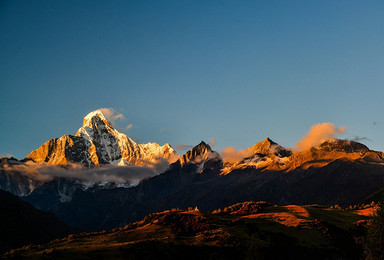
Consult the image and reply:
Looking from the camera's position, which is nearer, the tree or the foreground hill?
the tree

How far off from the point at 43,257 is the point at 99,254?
18.2 meters

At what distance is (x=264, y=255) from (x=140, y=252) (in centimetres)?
→ 5299

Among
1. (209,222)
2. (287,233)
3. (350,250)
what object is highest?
(209,222)

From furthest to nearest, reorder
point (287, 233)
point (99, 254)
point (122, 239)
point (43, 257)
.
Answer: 1. point (287, 233)
2. point (122, 239)
3. point (99, 254)
4. point (43, 257)

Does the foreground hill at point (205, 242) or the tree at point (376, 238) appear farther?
the foreground hill at point (205, 242)

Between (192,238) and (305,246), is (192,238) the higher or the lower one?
the higher one

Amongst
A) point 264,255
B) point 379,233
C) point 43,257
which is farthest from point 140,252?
point 379,233

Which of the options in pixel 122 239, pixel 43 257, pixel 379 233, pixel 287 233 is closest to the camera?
pixel 379 233

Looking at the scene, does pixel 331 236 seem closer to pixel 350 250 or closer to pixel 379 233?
pixel 350 250

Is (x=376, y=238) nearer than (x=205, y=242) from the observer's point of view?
Yes

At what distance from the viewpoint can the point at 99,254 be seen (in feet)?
431

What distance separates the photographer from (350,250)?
181 meters

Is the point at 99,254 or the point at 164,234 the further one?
the point at 164,234

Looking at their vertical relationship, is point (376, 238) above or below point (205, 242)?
below
